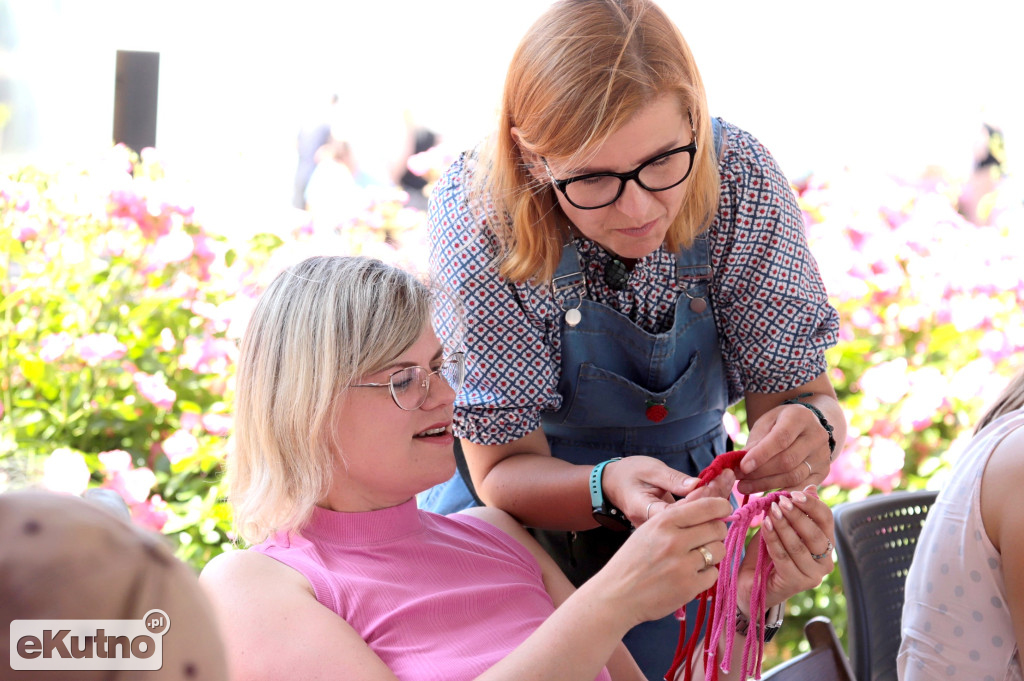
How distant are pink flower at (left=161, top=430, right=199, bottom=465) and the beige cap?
7.74 feet

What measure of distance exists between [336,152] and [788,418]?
161 inches

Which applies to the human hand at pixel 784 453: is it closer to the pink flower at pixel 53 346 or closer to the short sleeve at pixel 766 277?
the short sleeve at pixel 766 277

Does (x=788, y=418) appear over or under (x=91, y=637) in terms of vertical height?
under

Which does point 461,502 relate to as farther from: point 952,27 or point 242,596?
point 952,27

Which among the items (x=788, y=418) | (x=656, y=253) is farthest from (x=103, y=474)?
(x=788, y=418)

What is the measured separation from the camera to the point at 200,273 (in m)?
3.18

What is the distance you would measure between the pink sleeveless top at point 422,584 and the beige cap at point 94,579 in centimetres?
94

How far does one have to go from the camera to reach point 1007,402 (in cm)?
170

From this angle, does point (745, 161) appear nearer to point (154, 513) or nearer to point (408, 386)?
point (408, 386)

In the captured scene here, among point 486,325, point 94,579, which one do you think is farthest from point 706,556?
point 94,579

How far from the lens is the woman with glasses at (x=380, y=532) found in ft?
4.57

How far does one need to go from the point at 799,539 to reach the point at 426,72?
15.6ft

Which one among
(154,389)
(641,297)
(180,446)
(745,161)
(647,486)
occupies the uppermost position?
(745,161)

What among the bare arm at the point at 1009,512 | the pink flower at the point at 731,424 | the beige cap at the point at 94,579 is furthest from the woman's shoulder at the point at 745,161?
the beige cap at the point at 94,579
